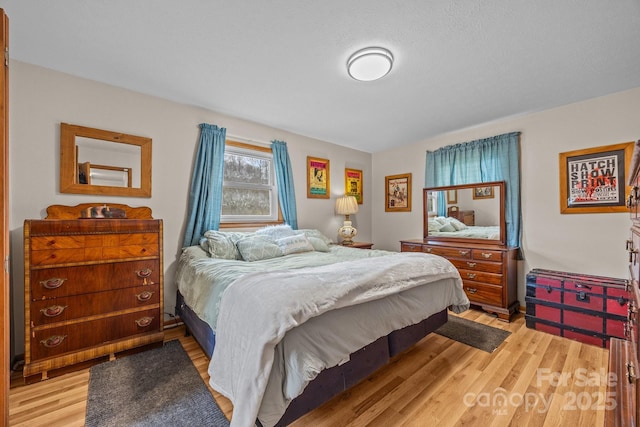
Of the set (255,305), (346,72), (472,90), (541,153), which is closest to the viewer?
(255,305)

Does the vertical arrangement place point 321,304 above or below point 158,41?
below

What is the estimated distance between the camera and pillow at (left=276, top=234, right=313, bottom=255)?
2.85 meters

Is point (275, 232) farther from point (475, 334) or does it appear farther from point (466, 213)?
point (466, 213)

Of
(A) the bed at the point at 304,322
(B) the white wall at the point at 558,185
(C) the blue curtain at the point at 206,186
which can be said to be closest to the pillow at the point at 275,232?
(C) the blue curtain at the point at 206,186

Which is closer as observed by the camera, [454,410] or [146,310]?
[454,410]

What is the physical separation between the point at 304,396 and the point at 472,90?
114 inches

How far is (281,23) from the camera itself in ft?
5.41

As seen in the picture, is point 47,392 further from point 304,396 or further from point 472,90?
point 472,90

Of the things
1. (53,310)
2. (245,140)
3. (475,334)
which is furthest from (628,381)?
(245,140)

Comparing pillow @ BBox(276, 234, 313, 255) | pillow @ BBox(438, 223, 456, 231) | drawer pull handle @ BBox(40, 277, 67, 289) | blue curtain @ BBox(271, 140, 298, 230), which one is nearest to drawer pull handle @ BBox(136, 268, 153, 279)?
drawer pull handle @ BBox(40, 277, 67, 289)

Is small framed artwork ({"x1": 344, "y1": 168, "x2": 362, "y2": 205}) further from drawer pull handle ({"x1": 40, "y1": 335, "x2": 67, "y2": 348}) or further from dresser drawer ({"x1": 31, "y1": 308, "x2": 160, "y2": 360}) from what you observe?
drawer pull handle ({"x1": 40, "y1": 335, "x2": 67, "y2": 348})

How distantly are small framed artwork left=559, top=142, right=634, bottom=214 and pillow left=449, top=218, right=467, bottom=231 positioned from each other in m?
1.02

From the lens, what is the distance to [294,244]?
290 centimetres

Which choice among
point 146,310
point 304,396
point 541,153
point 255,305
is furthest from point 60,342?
point 541,153
